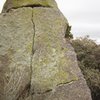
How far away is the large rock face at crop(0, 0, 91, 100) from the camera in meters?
13.6

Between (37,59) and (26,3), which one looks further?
(26,3)

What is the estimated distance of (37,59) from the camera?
13.9 m

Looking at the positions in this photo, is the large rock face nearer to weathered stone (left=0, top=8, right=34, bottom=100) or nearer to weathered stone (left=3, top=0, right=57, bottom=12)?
weathered stone (left=0, top=8, right=34, bottom=100)

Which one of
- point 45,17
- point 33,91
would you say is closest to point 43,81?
point 33,91

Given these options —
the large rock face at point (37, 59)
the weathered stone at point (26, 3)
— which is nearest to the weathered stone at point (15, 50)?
the large rock face at point (37, 59)

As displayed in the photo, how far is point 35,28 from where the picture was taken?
14602 mm

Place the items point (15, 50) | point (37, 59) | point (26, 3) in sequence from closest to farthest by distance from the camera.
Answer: point (37, 59), point (15, 50), point (26, 3)

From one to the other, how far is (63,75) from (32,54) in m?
1.28

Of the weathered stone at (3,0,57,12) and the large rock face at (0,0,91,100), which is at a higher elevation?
the weathered stone at (3,0,57,12)

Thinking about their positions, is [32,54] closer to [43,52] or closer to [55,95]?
[43,52]

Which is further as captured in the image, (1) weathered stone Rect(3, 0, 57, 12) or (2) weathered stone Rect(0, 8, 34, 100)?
(1) weathered stone Rect(3, 0, 57, 12)

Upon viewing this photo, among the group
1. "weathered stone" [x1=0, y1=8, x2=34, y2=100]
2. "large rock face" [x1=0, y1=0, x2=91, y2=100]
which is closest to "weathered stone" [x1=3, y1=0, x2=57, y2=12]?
"large rock face" [x1=0, y1=0, x2=91, y2=100]

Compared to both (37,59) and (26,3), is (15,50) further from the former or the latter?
(26,3)

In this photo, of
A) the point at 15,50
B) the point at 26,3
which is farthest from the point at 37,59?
the point at 26,3
